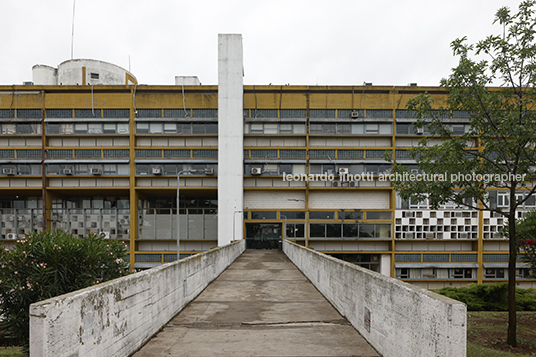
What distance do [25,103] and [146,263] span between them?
895 inches

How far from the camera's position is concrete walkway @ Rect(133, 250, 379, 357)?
645cm

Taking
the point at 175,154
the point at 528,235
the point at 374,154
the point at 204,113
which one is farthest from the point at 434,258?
the point at 175,154

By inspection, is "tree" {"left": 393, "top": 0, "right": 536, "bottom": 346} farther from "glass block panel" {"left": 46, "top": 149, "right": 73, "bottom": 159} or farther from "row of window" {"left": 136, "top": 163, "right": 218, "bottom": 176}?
"glass block panel" {"left": 46, "top": 149, "right": 73, "bottom": 159}

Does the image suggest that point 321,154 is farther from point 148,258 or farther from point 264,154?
point 148,258

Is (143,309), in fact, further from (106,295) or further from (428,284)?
(428,284)

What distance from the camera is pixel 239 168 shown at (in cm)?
3634

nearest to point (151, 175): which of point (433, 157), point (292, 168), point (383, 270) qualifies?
point (292, 168)

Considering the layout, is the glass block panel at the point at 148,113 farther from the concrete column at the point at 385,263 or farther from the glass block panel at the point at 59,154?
the concrete column at the point at 385,263

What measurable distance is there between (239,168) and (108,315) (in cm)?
3120

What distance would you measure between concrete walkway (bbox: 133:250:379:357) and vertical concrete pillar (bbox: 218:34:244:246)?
23.2m

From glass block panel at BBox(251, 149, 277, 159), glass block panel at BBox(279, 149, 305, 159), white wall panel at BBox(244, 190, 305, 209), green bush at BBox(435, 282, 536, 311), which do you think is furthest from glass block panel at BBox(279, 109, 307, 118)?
green bush at BBox(435, 282, 536, 311)

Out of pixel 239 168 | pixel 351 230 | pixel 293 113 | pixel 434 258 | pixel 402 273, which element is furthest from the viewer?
pixel 293 113

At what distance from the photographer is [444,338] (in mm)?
4223

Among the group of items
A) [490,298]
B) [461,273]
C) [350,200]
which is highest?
[350,200]
